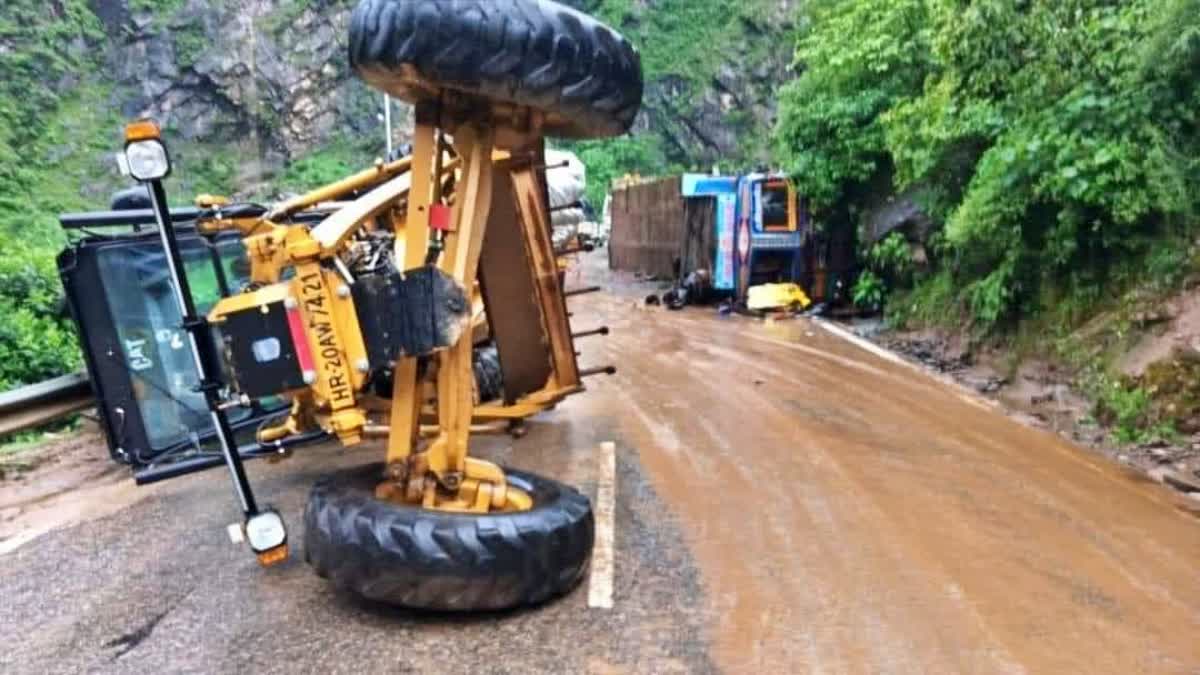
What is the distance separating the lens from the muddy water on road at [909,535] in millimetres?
3584

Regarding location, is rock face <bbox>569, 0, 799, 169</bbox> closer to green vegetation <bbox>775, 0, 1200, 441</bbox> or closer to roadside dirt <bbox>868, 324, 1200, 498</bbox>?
green vegetation <bbox>775, 0, 1200, 441</bbox>

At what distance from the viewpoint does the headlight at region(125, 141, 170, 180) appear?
3281mm

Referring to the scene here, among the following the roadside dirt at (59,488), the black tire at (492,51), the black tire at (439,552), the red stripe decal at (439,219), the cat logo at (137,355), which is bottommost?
the roadside dirt at (59,488)

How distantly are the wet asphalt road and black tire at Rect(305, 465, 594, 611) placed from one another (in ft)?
0.56

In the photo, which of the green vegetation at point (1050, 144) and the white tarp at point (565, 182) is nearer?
the green vegetation at point (1050, 144)

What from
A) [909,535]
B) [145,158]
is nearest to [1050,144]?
[909,535]

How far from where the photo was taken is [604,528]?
4789mm

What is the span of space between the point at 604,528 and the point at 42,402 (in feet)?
14.6

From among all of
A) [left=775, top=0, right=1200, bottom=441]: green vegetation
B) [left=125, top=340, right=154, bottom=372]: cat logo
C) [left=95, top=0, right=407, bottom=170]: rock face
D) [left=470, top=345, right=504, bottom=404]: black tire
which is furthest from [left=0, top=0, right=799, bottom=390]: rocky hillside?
[left=775, top=0, right=1200, bottom=441]: green vegetation

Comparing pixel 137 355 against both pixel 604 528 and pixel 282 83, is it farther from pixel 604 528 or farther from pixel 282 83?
pixel 282 83

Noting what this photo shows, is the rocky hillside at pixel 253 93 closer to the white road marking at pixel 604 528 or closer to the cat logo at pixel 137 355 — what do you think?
the cat logo at pixel 137 355

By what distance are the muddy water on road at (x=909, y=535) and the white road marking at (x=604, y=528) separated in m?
0.28

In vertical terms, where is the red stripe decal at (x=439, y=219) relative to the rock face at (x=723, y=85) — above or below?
below

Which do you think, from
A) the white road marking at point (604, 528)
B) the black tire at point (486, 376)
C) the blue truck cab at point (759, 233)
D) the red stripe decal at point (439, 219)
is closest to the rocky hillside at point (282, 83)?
the blue truck cab at point (759, 233)
